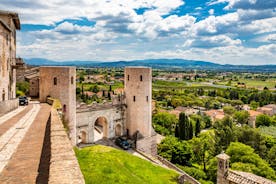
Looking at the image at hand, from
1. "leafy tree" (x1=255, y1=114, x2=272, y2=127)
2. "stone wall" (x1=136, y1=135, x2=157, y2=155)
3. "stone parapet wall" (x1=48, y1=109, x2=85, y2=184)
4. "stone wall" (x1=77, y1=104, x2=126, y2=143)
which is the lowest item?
"leafy tree" (x1=255, y1=114, x2=272, y2=127)

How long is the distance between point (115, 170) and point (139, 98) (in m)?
17.3

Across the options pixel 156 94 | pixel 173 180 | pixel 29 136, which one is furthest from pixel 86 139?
pixel 156 94

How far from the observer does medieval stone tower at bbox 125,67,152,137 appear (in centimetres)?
3078

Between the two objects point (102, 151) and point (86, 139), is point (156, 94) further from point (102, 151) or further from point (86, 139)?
point (102, 151)

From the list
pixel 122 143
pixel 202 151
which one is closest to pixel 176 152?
pixel 202 151

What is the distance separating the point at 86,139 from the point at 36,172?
22521 mm

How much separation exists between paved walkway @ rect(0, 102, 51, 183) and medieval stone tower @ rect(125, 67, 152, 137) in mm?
17384

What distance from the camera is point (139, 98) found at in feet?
103

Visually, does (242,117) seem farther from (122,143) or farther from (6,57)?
(6,57)

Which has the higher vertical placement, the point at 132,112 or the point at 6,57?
the point at 6,57

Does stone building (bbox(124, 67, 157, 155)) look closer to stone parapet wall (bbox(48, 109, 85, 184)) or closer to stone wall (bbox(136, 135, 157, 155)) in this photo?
stone wall (bbox(136, 135, 157, 155))

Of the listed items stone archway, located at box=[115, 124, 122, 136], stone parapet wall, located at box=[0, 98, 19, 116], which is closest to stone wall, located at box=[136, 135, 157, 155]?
stone archway, located at box=[115, 124, 122, 136]

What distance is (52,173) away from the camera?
5484mm

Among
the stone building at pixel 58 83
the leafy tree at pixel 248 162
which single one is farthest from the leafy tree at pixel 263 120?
the stone building at pixel 58 83
